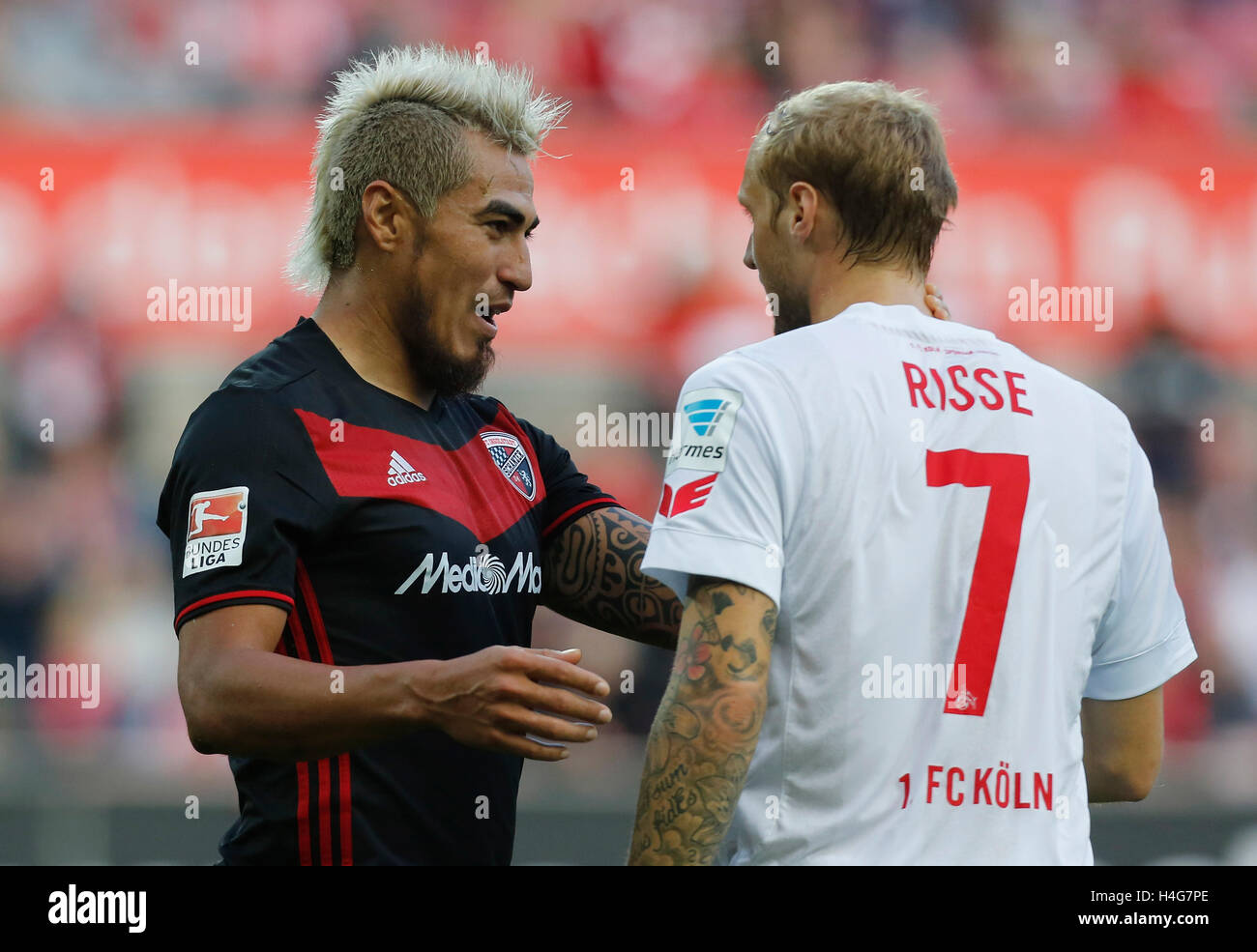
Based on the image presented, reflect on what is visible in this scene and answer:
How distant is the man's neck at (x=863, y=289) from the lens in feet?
7.74

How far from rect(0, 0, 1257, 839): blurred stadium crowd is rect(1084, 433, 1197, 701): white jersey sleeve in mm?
4108

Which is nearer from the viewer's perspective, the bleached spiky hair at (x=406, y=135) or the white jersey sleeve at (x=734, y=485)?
the white jersey sleeve at (x=734, y=485)

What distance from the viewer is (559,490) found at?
3.07 meters

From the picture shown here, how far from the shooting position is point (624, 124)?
27.2ft

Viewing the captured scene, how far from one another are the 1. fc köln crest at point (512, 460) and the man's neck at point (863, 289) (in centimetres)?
82

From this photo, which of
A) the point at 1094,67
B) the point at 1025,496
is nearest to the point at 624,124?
the point at 1094,67

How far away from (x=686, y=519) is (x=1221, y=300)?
6830 millimetres

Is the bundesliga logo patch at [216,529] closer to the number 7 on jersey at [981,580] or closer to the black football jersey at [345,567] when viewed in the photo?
the black football jersey at [345,567]

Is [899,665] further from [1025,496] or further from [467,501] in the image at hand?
[467,501]

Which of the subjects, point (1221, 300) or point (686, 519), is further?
point (1221, 300)

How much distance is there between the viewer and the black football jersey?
2.45 m

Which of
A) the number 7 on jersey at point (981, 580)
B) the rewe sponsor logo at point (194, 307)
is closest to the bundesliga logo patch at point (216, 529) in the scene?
the number 7 on jersey at point (981, 580)

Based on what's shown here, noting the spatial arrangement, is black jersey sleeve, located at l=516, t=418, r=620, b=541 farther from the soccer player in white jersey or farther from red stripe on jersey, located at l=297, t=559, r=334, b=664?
the soccer player in white jersey
